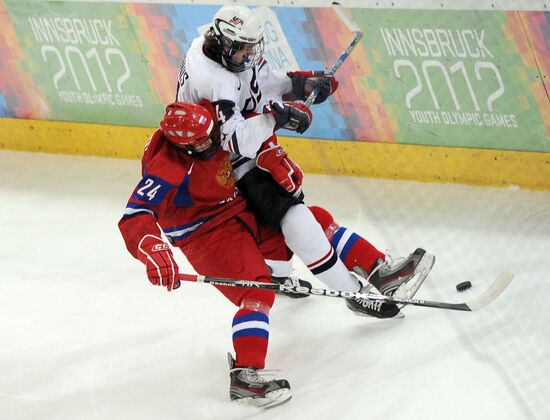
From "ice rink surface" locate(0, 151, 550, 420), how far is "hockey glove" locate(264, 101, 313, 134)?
2.58 feet

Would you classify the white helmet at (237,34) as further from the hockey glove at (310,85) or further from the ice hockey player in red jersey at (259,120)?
the hockey glove at (310,85)

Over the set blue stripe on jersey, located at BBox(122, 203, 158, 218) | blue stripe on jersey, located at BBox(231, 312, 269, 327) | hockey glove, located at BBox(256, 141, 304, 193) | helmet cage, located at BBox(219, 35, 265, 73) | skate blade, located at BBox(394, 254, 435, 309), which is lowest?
skate blade, located at BBox(394, 254, 435, 309)

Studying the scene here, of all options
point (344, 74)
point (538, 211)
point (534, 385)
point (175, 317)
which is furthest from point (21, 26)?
point (534, 385)

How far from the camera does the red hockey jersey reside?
3027mm

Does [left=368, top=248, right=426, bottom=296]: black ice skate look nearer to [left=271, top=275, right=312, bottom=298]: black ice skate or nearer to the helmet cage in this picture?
[left=271, top=275, right=312, bottom=298]: black ice skate

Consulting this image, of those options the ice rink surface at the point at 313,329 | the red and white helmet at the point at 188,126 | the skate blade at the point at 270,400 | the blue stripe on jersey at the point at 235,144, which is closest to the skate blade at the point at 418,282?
the ice rink surface at the point at 313,329

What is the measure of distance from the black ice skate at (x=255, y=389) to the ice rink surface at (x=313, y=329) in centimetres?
3

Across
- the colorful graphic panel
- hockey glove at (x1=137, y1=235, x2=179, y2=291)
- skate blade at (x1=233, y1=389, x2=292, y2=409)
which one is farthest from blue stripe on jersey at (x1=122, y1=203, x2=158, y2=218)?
the colorful graphic panel

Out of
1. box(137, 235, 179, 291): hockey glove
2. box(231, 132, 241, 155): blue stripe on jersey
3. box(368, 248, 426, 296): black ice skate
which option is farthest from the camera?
box(368, 248, 426, 296): black ice skate

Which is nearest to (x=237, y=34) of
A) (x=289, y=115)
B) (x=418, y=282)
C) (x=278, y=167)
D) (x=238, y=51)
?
(x=238, y=51)

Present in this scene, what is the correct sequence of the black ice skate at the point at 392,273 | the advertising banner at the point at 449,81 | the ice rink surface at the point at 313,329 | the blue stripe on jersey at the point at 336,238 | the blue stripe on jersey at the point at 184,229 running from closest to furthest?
the ice rink surface at the point at 313,329, the blue stripe on jersey at the point at 184,229, the black ice skate at the point at 392,273, the blue stripe on jersey at the point at 336,238, the advertising banner at the point at 449,81

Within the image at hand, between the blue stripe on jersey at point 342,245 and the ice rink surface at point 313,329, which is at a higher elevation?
the blue stripe on jersey at point 342,245

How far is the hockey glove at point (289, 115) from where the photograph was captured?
3.13m

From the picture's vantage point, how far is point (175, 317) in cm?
367
